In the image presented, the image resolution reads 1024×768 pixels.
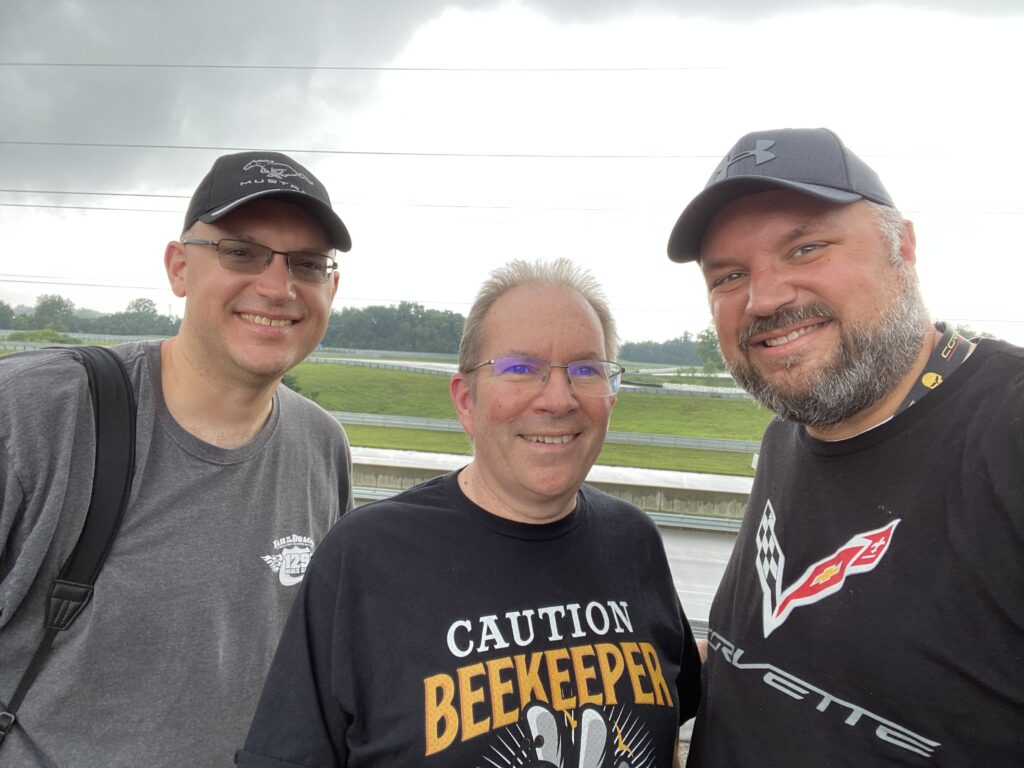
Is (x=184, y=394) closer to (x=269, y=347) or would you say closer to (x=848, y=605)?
(x=269, y=347)

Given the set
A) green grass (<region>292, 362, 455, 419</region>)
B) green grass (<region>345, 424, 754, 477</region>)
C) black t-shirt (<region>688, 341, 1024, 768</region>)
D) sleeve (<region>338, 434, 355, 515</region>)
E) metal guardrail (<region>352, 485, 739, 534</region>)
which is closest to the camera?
black t-shirt (<region>688, 341, 1024, 768</region>)

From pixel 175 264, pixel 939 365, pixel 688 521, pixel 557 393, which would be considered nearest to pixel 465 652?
pixel 557 393

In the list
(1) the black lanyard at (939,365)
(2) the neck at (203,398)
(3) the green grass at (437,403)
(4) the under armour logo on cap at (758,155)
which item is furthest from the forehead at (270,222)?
(3) the green grass at (437,403)

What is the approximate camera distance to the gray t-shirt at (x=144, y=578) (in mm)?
1425

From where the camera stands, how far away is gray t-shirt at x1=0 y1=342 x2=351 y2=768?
1425 mm

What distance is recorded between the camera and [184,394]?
1768 mm

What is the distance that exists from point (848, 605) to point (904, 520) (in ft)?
0.73

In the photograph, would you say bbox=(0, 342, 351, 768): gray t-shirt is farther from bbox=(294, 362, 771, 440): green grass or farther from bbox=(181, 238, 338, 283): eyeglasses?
bbox=(294, 362, 771, 440): green grass

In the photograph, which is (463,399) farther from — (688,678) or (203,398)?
(688,678)

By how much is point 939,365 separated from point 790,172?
578 millimetres

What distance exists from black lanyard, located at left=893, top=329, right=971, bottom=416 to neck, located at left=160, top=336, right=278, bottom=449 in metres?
1.82

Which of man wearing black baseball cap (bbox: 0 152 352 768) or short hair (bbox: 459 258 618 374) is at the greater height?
short hair (bbox: 459 258 618 374)

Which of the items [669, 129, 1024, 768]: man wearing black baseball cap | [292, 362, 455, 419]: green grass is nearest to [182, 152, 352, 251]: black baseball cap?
[669, 129, 1024, 768]: man wearing black baseball cap

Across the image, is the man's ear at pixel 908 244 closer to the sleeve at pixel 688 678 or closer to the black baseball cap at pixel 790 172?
the black baseball cap at pixel 790 172
